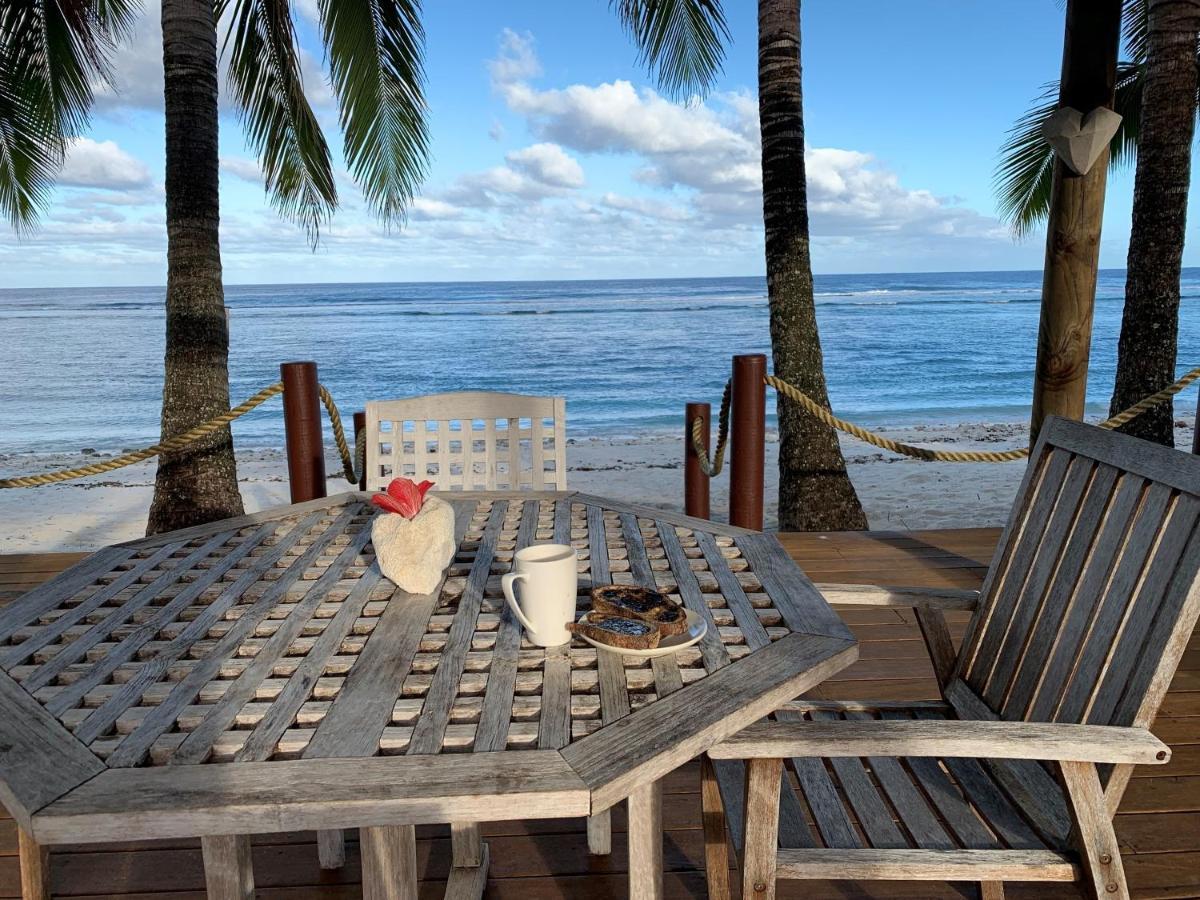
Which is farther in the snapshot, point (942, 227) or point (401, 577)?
point (942, 227)

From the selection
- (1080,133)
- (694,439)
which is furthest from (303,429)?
(1080,133)

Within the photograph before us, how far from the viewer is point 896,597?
5.84ft

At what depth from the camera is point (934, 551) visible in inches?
166

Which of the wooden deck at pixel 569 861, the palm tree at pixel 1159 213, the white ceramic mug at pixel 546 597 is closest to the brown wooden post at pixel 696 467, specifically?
the wooden deck at pixel 569 861

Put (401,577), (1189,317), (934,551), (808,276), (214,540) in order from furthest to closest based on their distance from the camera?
1. (1189,317)
2. (808,276)
3. (934,551)
4. (214,540)
5. (401,577)

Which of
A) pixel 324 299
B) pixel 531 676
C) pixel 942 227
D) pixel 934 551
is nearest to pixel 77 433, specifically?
pixel 934 551

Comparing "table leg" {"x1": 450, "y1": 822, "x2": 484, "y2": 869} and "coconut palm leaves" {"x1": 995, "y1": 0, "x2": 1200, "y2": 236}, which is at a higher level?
"coconut palm leaves" {"x1": 995, "y1": 0, "x2": 1200, "y2": 236}

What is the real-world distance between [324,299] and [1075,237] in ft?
154

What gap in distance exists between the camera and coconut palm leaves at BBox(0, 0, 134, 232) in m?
5.79

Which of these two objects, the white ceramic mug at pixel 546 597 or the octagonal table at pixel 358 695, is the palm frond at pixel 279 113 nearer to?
the octagonal table at pixel 358 695

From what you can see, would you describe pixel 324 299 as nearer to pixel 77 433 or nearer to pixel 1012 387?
pixel 77 433

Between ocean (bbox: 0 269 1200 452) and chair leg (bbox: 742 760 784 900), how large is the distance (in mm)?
8380

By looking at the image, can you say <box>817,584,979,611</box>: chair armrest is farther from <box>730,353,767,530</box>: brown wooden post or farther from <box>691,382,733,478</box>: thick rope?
<box>691,382,733,478</box>: thick rope

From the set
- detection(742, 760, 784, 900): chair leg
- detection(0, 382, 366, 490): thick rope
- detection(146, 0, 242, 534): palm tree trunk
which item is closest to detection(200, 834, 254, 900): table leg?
detection(742, 760, 784, 900): chair leg
